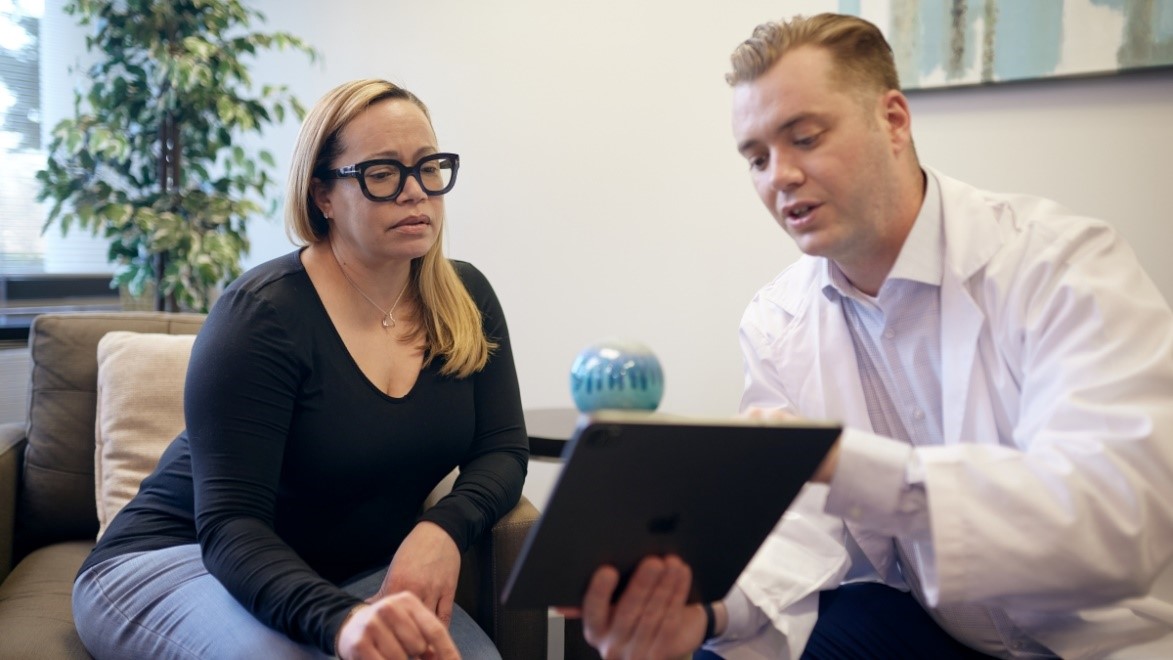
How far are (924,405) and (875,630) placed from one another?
30 centimetres

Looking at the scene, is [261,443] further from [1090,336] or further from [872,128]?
[1090,336]

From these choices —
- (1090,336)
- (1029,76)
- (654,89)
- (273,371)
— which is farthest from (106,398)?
(1029,76)

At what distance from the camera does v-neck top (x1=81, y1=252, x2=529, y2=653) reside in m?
1.39

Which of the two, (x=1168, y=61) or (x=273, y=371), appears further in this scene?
(x=1168, y=61)

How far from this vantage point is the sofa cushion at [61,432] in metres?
2.00

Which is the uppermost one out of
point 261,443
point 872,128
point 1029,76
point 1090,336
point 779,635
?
point 1029,76

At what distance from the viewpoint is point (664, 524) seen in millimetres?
930

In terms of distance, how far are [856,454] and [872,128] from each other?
0.46m

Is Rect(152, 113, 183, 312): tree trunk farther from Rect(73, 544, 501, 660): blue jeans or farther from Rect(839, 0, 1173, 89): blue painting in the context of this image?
Rect(839, 0, 1173, 89): blue painting

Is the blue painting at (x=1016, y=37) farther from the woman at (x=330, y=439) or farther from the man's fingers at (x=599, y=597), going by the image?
the man's fingers at (x=599, y=597)

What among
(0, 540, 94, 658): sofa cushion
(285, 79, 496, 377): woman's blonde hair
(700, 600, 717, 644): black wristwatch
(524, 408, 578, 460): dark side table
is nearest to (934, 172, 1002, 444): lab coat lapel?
(700, 600, 717, 644): black wristwatch

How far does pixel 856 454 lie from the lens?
0.98 metres

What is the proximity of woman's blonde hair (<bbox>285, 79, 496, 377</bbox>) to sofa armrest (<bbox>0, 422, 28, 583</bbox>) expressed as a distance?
812 millimetres

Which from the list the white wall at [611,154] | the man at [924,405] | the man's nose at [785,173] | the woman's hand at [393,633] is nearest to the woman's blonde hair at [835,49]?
the man at [924,405]
